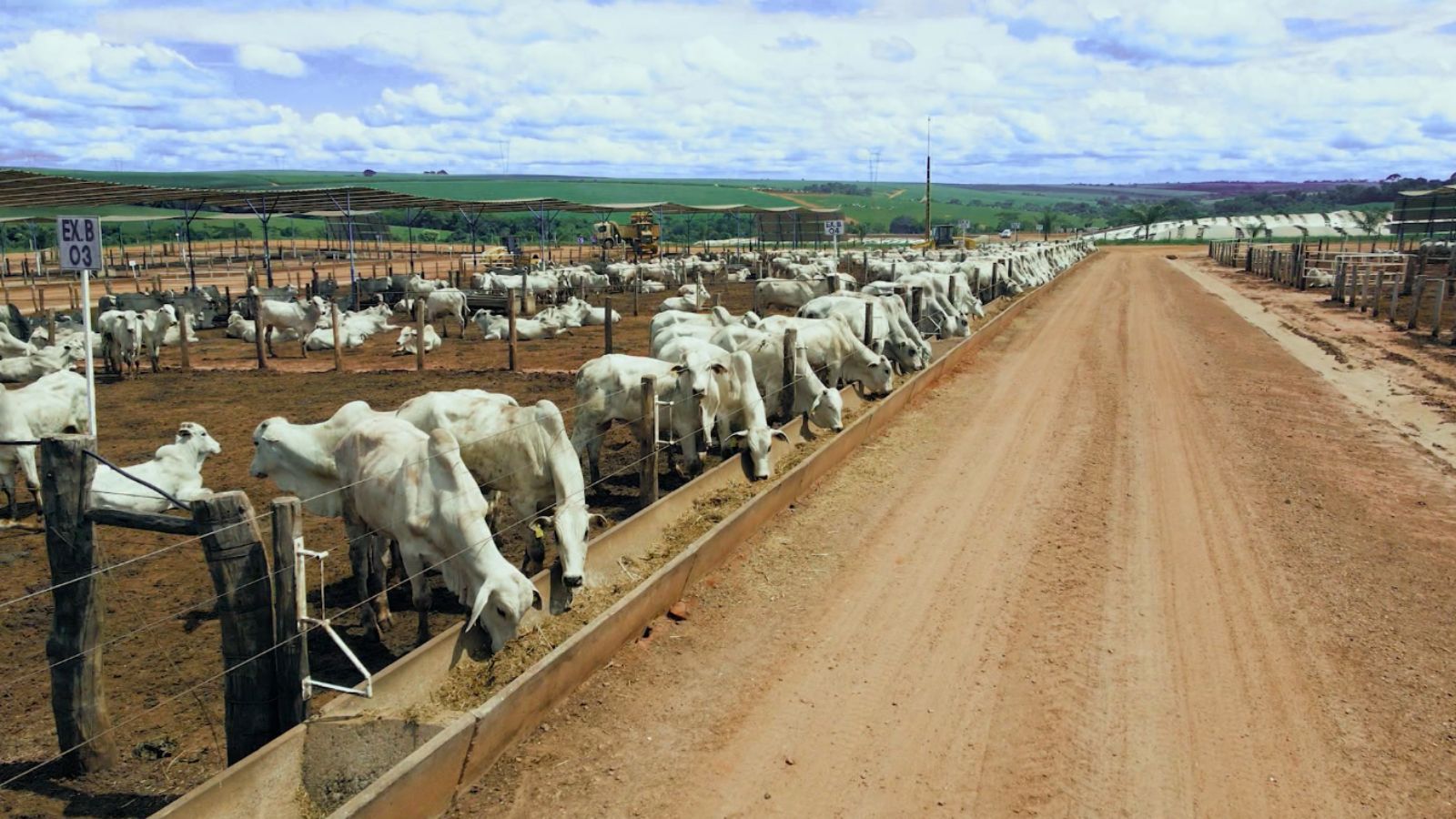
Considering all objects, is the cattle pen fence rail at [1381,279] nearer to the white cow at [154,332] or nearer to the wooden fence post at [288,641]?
the wooden fence post at [288,641]

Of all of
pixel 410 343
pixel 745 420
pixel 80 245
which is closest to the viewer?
pixel 80 245

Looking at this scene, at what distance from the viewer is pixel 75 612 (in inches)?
228

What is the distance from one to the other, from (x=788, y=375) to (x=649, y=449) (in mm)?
4369

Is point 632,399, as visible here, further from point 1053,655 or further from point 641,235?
point 641,235

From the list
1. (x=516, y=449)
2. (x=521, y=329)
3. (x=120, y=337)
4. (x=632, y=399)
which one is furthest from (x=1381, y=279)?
(x=120, y=337)

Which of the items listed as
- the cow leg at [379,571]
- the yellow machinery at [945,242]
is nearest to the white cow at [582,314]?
the cow leg at [379,571]

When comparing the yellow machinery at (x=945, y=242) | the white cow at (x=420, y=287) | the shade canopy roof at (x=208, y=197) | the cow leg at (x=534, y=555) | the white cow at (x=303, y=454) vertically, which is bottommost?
the cow leg at (x=534, y=555)

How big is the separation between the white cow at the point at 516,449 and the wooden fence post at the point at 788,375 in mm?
5509

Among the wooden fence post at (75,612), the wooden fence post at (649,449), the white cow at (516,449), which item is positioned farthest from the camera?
the wooden fence post at (649,449)

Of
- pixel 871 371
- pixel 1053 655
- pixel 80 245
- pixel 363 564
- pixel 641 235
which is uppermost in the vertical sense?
pixel 641 235

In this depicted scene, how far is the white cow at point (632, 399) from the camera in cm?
1176

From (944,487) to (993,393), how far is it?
696cm

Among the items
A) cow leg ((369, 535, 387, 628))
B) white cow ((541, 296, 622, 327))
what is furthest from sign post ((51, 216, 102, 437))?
white cow ((541, 296, 622, 327))

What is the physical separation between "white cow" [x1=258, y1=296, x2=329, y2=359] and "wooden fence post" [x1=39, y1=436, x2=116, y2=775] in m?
22.1
